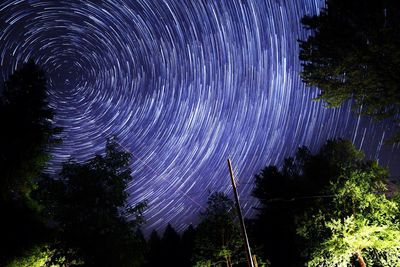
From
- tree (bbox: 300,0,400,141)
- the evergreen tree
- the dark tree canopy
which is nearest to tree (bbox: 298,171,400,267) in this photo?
tree (bbox: 300,0,400,141)

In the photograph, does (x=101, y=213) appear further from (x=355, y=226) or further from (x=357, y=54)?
(x=357, y=54)

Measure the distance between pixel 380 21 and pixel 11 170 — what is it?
55.9 ft

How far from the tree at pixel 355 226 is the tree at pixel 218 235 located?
7.80m

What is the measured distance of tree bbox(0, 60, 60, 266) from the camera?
40.8 ft

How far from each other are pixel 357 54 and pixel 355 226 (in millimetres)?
9258

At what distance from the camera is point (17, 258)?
39.1ft

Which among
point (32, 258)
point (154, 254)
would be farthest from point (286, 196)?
point (154, 254)

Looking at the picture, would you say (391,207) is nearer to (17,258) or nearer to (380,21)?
(380,21)

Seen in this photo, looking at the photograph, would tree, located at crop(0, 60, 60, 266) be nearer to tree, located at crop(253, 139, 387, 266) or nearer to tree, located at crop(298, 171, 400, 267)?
tree, located at crop(298, 171, 400, 267)

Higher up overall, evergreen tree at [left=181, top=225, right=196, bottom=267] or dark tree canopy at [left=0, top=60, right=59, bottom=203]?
dark tree canopy at [left=0, top=60, right=59, bottom=203]

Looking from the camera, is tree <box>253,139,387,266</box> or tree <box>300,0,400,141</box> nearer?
tree <box>300,0,400,141</box>

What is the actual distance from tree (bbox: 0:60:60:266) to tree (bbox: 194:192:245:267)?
13893 mm

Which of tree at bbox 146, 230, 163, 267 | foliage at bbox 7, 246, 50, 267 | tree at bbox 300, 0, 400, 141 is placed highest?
tree at bbox 300, 0, 400, 141

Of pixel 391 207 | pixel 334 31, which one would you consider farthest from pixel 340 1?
pixel 391 207
